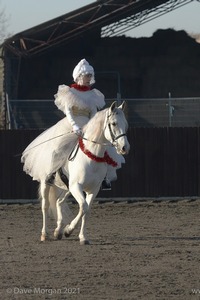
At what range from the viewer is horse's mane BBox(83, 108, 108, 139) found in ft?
46.1

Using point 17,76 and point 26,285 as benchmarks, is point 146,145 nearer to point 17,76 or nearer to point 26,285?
point 26,285

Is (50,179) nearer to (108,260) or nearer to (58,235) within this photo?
(58,235)

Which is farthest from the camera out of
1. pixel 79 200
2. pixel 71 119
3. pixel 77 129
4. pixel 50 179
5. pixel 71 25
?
pixel 71 25

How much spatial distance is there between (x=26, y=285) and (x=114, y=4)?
27982 millimetres

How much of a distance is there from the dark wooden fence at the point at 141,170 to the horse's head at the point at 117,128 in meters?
8.53

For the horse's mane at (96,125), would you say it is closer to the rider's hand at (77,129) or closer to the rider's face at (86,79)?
the rider's hand at (77,129)

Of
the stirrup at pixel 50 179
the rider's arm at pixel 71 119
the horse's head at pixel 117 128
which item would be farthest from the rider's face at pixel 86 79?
the stirrup at pixel 50 179

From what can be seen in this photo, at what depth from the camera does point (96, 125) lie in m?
14.1

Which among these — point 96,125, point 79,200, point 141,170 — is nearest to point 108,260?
point 79,200

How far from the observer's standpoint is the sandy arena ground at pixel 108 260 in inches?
399

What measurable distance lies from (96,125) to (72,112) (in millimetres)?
822

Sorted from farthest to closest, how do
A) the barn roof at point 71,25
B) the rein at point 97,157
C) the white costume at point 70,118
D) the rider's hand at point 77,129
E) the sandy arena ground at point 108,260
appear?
the barn roof at point 71,25
the white costume at point 70,118
the rider's hand at point 77,129
the rein at point 97,157
the sandy arena ground at point 108,260

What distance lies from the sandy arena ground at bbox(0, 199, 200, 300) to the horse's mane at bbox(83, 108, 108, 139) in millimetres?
1452

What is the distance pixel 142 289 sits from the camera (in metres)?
10.3
